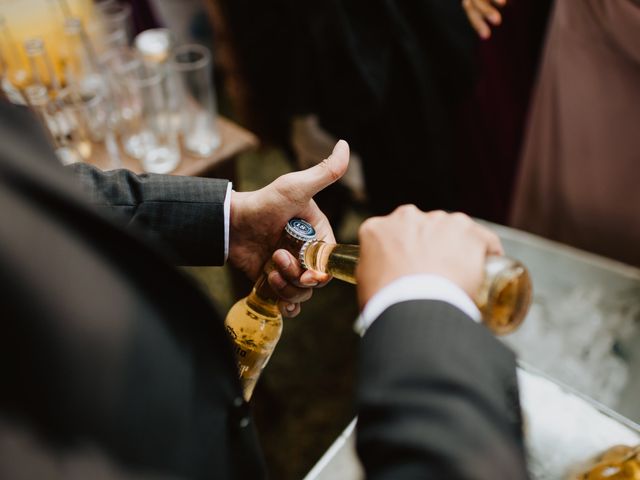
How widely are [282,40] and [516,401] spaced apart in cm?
117

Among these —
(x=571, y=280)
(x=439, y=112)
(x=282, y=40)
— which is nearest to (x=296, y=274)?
(x=571, y=280)

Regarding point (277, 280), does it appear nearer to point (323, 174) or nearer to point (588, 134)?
point (323, 174)

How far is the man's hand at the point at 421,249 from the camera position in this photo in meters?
0.50

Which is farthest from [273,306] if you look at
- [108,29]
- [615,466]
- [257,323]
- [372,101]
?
[108,29]

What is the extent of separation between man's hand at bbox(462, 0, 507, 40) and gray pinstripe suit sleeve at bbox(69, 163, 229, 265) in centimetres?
73

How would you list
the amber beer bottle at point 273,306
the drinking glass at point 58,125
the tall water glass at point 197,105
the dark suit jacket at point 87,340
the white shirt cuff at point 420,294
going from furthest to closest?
the tall water glass at point 197,105 < the drinking glass at point 58,125 < the amber beer bottle at point 273,306 < the white shirt cuff at point 420,294 < the dark suit jacket at point 87,340

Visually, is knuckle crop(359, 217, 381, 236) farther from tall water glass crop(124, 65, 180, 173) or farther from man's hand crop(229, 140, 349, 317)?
tall water glass crop(124, 65, 180, 173)

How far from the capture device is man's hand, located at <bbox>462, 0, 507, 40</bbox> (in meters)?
1.16

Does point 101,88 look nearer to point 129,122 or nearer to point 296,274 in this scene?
point 129,122

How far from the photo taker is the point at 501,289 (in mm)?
537

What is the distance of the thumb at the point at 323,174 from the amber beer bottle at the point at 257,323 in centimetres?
5

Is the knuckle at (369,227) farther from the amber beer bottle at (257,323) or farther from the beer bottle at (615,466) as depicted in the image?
the beer bottle at (615,466)

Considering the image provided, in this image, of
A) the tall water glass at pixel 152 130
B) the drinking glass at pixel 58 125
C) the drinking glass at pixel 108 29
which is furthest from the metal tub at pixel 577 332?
the drinking glass at pixel 108 29

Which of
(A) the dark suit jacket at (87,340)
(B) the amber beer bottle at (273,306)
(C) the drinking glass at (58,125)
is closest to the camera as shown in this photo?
(A) the dark suit jacket at (87,340)
